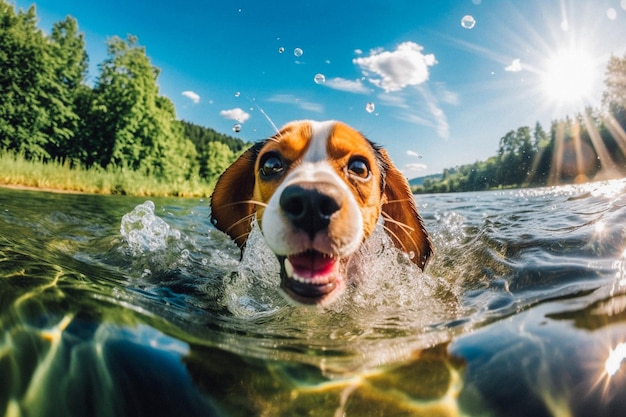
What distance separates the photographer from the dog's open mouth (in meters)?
2.11

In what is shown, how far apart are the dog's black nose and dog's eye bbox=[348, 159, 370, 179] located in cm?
88

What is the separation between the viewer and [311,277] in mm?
2139

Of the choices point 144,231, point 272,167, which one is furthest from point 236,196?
point 144,231

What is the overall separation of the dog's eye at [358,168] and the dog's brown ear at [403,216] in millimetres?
578

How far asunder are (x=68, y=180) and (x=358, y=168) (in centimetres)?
1720

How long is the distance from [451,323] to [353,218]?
73 cm

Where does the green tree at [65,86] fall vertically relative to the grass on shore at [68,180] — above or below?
above

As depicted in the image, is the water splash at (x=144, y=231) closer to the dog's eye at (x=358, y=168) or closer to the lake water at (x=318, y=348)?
the lake water at (x=318, y=348)

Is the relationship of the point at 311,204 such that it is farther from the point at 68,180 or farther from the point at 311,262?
the point at 68,180

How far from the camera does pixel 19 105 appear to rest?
1142 inches

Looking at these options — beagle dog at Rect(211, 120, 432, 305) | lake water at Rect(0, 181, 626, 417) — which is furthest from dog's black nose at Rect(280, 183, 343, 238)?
lake water at Rect(0, 181, 626, 417)

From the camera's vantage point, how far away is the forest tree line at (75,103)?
1137 inches

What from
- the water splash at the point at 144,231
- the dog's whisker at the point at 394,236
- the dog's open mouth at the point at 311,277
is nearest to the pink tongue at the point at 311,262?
the dog's open mouth at the point at 311,277

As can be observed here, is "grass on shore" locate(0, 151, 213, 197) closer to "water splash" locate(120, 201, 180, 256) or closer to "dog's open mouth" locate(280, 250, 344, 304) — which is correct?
"water splash" locate(120, 201, 180, 256)
